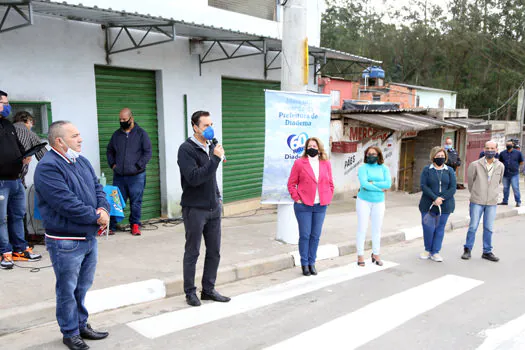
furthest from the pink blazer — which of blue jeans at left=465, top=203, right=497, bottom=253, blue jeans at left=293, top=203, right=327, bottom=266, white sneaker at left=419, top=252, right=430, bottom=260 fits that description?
blue jeans at left=465, top=203, right=497, bottom=253

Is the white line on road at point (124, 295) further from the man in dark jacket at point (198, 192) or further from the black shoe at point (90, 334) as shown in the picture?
the black shoe at point (90, 334)

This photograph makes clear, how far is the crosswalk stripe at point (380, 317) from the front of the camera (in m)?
4.28

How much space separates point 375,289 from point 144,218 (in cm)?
490

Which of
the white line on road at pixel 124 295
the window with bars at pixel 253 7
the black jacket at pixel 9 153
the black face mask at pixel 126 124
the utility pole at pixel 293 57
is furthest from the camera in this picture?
the window with bars at pixel 253 7

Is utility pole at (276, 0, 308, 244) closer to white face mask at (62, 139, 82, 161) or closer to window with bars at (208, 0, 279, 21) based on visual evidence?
window with bars at (208, 0, 279, 21)

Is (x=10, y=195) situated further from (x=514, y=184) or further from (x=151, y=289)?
(x=514, y=184)

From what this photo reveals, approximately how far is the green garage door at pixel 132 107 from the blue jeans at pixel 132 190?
1.54 ft

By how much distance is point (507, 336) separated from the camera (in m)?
4.47

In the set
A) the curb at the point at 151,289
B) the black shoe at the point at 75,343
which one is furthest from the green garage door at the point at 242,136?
the black shoe at the point at 75,343

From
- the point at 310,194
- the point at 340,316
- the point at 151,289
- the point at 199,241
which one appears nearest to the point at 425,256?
the point at 310,194

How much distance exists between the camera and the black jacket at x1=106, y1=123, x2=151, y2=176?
767 cm

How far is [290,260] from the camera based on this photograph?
22.7 feet

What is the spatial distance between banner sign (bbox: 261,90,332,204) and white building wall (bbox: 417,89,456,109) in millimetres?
23486

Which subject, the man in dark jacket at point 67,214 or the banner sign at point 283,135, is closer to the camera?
the man in dark jacket at point 67,214
